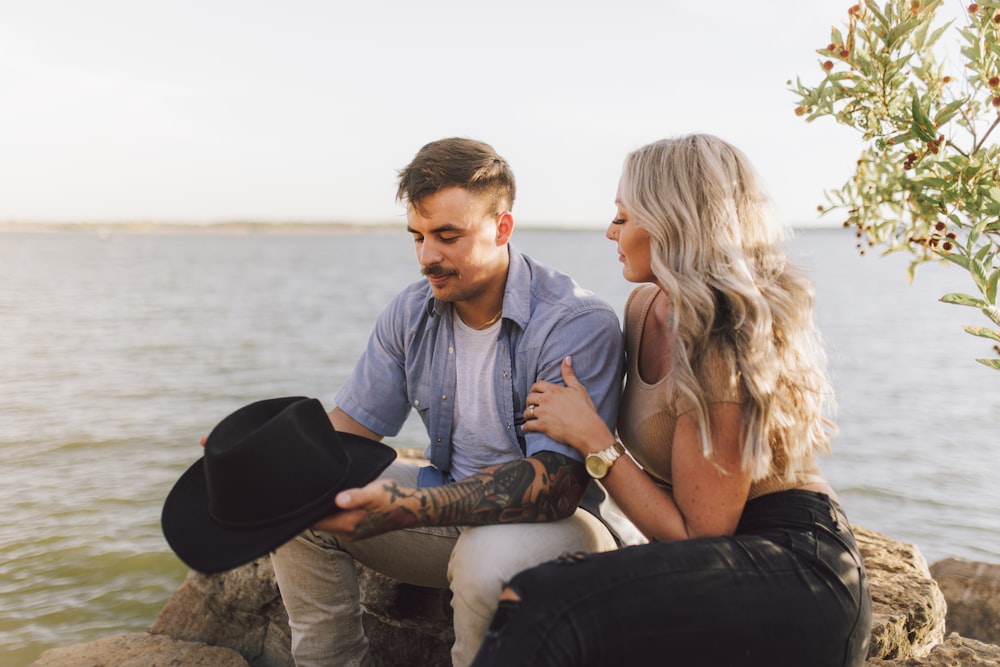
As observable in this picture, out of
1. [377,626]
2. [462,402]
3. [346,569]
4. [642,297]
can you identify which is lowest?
[377,626]

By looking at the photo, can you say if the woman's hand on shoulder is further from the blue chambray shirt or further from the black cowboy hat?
the black cowboy hat

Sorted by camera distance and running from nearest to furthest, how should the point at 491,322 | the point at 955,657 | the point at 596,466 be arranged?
1. the point at 596,466
2. the point at 955,657
3. the point at 491,322

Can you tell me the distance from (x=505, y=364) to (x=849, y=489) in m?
6.18

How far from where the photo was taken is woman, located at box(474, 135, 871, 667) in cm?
225

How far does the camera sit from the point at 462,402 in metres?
3.45

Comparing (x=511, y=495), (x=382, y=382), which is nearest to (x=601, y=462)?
(x=511, y=495)

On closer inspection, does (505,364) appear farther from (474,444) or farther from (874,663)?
(874,663)

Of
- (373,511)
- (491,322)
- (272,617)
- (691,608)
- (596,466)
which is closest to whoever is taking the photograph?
(691,608)

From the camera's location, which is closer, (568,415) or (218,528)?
(218,528)

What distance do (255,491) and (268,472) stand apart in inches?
2.6

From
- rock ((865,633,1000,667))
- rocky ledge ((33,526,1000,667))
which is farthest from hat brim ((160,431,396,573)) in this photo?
rock ((865,633,1000,667))

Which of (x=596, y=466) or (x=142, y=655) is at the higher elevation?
(x=596, y=466)

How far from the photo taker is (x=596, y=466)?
282 cm

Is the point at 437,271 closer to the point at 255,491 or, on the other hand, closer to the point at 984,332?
the point at 255,491
